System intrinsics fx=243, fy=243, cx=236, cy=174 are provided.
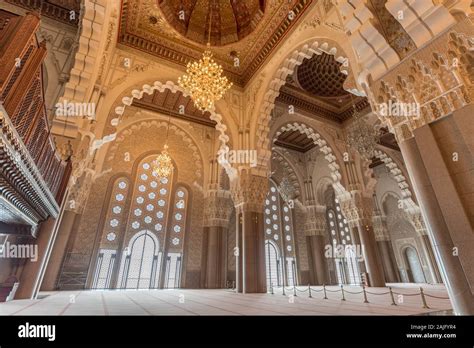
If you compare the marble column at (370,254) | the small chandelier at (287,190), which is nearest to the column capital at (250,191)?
the marble column at (370,254)

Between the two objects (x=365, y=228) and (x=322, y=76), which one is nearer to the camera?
(x=365, y=228)

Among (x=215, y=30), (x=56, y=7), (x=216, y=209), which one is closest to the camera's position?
(x=56, y=7)

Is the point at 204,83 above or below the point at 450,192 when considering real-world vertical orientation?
above

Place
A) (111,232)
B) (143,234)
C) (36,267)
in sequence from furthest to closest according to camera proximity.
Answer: (143,234)
(111,232)
(36,267)

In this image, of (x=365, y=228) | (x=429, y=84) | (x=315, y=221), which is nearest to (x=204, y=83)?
(x=429, y=84)

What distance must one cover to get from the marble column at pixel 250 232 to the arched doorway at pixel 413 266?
13.3 metres

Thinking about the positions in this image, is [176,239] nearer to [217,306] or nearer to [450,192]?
[217,306]

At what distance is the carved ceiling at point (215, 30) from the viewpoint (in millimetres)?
7805

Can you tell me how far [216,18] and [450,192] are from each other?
30.3 ft

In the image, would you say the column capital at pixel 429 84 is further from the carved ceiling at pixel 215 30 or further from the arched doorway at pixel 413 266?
the arched doorway at pixel 413 266

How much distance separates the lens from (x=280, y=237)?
1496 centimetres
